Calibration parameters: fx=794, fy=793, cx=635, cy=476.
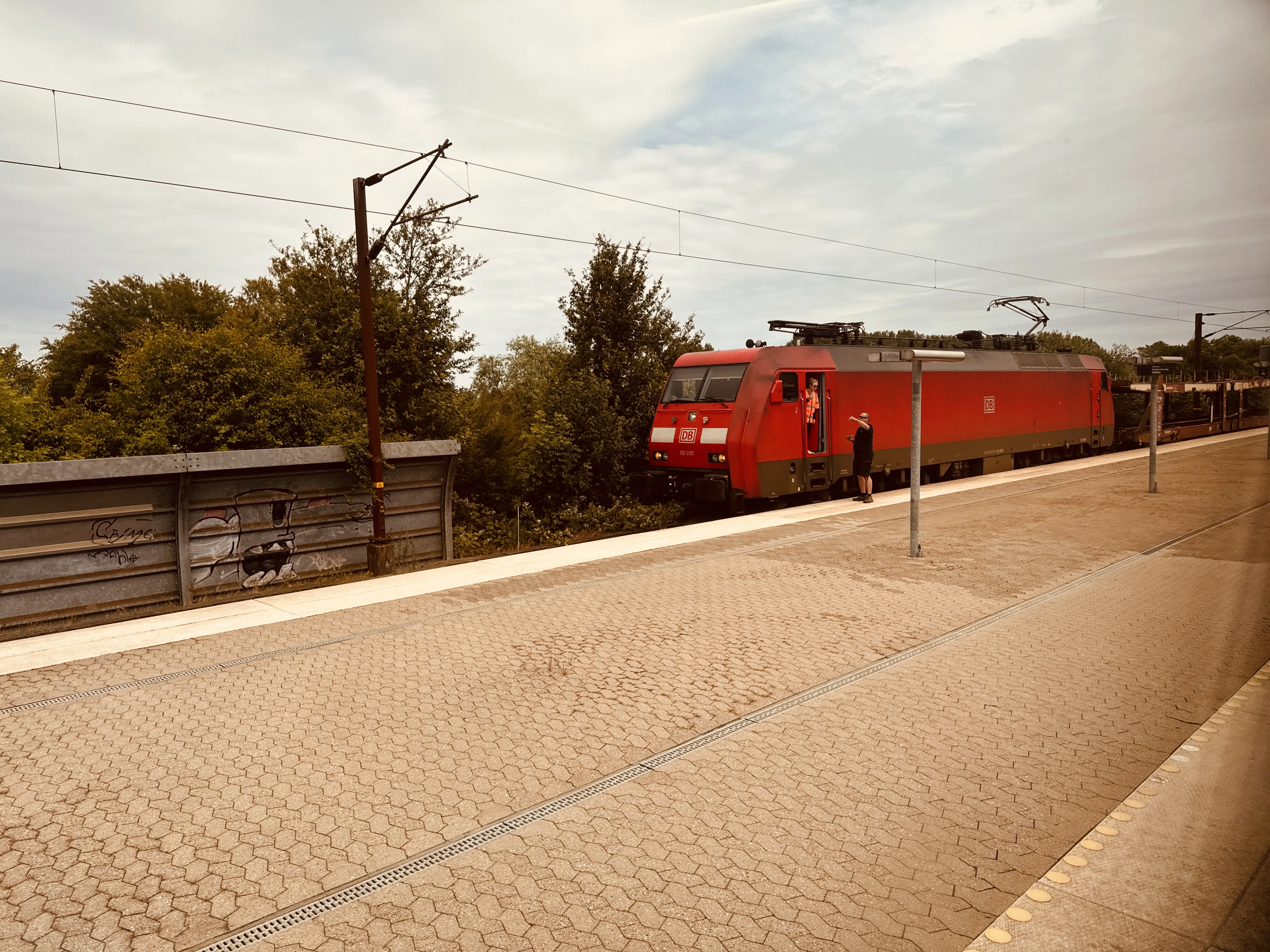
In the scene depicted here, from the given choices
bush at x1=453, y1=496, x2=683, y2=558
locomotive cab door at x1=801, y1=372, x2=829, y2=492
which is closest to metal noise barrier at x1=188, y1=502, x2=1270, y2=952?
locomotive cab door at x1=801, y1=372, x2=829, y2=492

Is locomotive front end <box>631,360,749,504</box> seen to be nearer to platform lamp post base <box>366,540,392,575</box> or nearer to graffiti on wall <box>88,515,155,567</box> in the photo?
platform lamp post base <box>366,540,392,575</box>

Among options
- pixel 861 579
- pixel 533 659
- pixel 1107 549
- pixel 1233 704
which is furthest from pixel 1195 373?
pixel 533 659

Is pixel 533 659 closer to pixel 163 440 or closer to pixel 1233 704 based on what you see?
pixel 1233 704

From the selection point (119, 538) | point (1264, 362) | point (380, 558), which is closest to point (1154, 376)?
point (1264, 362)

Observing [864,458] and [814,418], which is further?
[864,458]

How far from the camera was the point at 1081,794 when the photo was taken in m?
4.50

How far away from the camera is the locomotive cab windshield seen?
15742 mm

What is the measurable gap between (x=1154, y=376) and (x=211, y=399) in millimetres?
17458

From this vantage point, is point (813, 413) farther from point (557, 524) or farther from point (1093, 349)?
point (1093, 349)

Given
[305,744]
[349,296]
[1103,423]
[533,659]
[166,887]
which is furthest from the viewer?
[1103,423]

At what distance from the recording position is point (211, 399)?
1252cm

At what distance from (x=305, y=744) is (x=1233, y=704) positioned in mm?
6400

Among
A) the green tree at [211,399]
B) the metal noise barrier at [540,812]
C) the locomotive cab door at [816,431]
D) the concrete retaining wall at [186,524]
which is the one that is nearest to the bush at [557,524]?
the locomotive cab door at [816,431]

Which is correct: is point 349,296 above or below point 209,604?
above
